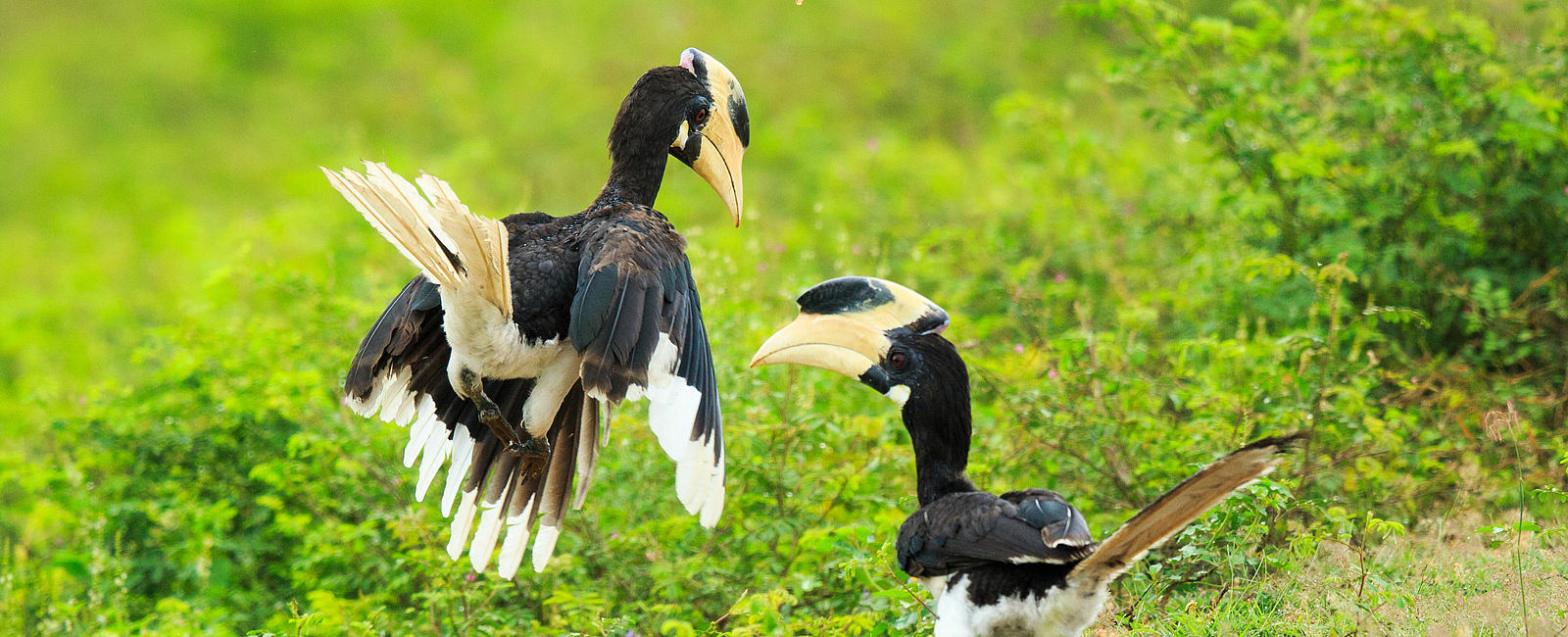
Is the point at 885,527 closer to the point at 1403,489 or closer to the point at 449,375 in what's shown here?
the point at 449,375

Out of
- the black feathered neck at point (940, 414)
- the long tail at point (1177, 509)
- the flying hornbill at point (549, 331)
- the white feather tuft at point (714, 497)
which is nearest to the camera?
the long tail at point (1177, 509)

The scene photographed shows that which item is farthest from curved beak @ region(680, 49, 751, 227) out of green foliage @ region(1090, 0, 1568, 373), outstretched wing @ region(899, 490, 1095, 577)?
green foliage @ region(1090, 0, 1568, 373)

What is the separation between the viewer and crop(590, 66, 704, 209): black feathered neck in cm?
390

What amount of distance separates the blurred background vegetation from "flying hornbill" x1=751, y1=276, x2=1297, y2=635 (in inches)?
11.8

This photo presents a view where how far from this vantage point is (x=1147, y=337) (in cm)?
547

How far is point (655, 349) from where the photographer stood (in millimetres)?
3371

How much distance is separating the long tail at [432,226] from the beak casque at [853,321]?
74cm

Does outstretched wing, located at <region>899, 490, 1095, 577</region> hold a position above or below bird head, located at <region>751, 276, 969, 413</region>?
below

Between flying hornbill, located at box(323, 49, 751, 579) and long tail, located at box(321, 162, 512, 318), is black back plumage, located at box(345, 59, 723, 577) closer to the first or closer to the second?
flying hornbill, located at box(323, 49, 751, 579)

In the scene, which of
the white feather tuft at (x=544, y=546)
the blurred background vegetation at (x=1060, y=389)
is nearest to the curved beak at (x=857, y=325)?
the blurred background vegetation at (x=1060, y=389)

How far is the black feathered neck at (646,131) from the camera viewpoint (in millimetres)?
3902

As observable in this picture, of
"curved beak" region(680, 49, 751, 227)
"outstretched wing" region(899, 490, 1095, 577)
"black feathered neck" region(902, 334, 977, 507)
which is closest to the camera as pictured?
"outstretched wing" region(899, 490, 1095, 577)

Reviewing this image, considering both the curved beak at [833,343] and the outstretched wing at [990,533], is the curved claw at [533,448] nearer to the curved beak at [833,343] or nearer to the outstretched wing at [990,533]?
the curved beak at [833,343]

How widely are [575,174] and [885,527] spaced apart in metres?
5.84
